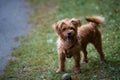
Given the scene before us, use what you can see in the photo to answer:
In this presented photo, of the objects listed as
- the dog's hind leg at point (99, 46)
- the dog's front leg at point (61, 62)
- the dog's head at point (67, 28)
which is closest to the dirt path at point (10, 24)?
the dog's front leg at point (61, 62)

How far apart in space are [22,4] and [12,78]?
21.4 feet

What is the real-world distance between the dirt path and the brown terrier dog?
1473 mm

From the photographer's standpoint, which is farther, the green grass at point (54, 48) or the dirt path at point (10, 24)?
the dirt path at point (10, 24)

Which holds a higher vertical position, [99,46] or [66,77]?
[99,46]

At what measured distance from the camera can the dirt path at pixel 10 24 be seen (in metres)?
7.45

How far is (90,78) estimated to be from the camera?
560 cm

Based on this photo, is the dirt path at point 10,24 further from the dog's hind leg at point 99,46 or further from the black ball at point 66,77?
the dog's hind leg at point 99,46

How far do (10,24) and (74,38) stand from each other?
448 cm

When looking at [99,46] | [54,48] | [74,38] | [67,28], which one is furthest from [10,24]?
[67,28]

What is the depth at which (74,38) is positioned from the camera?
18.5ft

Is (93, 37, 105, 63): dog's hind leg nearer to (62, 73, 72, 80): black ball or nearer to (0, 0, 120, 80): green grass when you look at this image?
(0, 0, 120, 80): green grass

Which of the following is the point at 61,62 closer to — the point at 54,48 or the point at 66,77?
the point at 66,77

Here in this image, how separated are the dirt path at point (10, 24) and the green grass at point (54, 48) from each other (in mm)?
239

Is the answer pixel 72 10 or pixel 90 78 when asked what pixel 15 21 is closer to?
pixel 72 10
